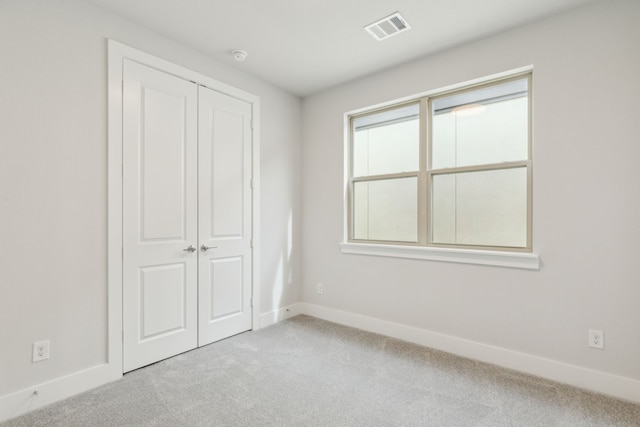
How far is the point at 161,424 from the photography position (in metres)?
1.85

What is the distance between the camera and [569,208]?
7.63ft

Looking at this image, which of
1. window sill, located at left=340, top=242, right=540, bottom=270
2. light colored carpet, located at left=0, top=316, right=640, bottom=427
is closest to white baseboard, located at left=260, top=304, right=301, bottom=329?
light colored carpet, located at left=0, top=316, right=640, bottom=427

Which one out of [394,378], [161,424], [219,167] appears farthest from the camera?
[219,167]

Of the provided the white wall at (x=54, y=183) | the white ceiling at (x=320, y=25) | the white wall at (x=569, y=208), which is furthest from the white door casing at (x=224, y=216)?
the white wall at (x=569, y=208)

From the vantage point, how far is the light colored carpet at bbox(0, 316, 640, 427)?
1.90 m

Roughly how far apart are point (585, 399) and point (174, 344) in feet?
10.2

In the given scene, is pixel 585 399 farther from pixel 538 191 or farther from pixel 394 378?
pixel 538 191

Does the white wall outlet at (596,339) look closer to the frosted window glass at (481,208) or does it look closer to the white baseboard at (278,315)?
the frosted window glass at (481,208)

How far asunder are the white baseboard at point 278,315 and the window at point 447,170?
46.7 inches

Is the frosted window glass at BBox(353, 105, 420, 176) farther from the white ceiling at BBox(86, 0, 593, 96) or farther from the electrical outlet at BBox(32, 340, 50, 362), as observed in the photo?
the electrical outlet at BBox(32, 340, 50, 362)

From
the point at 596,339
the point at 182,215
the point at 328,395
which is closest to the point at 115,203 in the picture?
the point at 182,215

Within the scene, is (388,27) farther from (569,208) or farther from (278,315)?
(278,315)

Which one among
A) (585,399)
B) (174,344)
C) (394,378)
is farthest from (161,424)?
(585,399)

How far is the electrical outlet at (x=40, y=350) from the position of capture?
2025 millimetres
